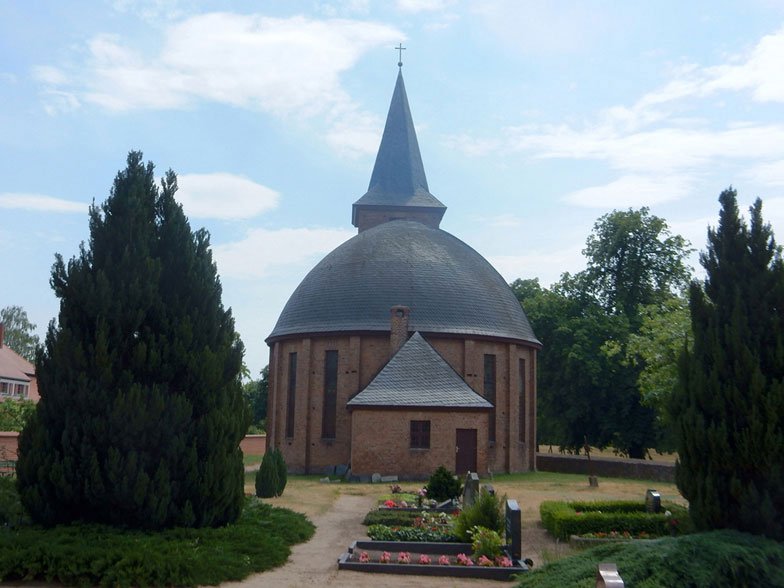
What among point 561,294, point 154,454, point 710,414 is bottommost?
point 154,454

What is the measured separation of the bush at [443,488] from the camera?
2139 cm

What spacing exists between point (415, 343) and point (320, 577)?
942 inches

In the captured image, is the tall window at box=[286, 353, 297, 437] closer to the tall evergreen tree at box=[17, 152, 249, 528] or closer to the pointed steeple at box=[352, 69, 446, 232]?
the pointed steeple at box=[352, 69, 446, 232]

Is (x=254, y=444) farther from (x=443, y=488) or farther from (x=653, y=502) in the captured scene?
(x=653, y=502)

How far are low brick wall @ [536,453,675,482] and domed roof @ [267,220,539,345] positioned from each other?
669cm

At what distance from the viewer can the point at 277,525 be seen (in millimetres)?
15586

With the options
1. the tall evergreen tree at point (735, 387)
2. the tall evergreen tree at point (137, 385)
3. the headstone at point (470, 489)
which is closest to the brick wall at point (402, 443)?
the headstone at point (470, 489)

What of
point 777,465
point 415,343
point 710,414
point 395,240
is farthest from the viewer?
point 395,240

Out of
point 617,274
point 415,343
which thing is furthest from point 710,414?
point 617,274

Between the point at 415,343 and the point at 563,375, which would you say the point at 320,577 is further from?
the point at 563,375

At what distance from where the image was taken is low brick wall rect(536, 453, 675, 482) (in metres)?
33.4

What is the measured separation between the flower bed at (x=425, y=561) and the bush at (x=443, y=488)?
22.8ft

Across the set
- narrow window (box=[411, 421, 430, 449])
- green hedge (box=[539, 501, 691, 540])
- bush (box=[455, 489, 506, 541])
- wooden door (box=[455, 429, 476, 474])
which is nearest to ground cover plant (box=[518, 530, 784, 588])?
bush (box=[455, 489, 506, 541])

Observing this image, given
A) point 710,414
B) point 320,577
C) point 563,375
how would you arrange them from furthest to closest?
point 563,375, point 320,577, point 710,414
